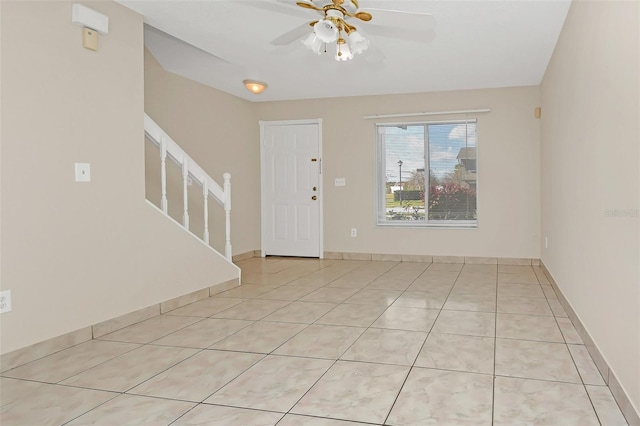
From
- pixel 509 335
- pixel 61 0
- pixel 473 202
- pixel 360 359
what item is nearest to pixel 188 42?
pixel 61 0

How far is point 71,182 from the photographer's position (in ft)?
9.79

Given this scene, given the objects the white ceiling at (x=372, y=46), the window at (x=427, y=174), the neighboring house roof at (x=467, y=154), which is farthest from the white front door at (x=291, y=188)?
the neighboring house roof at (x=467, y=154)

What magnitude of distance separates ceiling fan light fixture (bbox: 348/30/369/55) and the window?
10.8 ft

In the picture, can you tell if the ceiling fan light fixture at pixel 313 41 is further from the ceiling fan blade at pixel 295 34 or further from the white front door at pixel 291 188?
the white front door at pixel 291 188

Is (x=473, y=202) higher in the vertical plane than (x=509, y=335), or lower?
higher

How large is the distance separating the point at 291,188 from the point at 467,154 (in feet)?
8.24

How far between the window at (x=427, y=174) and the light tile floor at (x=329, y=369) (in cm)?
233

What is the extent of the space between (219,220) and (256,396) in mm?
4241

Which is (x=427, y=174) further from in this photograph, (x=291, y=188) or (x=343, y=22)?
(x=343, y=22)

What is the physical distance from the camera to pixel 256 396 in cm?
218

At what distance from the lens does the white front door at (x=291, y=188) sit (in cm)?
691

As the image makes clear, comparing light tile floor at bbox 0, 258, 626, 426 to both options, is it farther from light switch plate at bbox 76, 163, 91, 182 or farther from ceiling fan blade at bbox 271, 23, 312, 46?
ceiling fan blade at bbox 271, 23, 312, 46

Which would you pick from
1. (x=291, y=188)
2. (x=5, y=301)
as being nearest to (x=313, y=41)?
(x=5, y=301)

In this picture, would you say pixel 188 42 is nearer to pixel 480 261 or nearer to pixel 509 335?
pixel 509 335
